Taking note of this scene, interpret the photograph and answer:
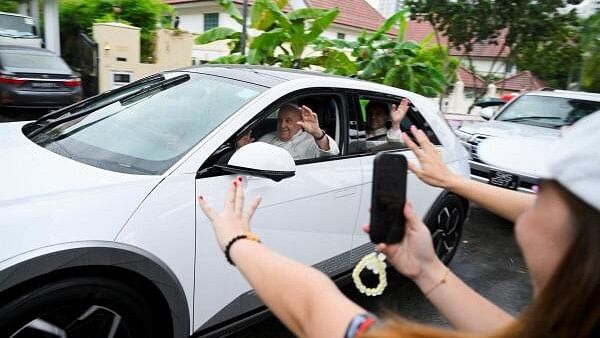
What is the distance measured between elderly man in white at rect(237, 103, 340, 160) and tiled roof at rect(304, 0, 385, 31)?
21.7 metres

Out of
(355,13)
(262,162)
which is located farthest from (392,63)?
(355,13)

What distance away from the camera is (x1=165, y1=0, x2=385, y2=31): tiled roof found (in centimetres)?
2470

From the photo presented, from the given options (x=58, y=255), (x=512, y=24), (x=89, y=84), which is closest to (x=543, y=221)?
(x=58, y=255)

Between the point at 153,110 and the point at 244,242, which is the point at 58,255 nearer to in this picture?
the point at 244,242

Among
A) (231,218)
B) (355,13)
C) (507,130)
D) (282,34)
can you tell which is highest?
(355,13)

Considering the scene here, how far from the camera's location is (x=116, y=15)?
14.5 meters

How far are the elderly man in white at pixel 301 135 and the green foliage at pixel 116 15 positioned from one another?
38.8 ft

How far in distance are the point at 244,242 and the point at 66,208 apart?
1.06 m

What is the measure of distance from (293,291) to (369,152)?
2.31m

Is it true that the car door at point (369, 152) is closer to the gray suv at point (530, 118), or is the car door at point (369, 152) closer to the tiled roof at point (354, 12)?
the gray suv at point (530, 118)

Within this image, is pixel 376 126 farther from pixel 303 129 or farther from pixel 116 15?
pixel 116 15

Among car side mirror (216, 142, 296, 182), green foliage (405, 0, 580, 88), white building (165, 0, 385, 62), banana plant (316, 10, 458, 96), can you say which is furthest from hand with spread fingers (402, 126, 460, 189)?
white building (165, 0, 385, 62)

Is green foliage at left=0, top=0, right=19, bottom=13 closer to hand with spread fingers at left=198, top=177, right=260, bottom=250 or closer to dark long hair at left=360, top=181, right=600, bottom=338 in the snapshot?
hand with spread fingers at left=198, top=177, right=260, bottom=250

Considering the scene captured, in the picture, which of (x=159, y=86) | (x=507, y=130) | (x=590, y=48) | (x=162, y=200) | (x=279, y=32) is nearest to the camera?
(x=162, y=200)
